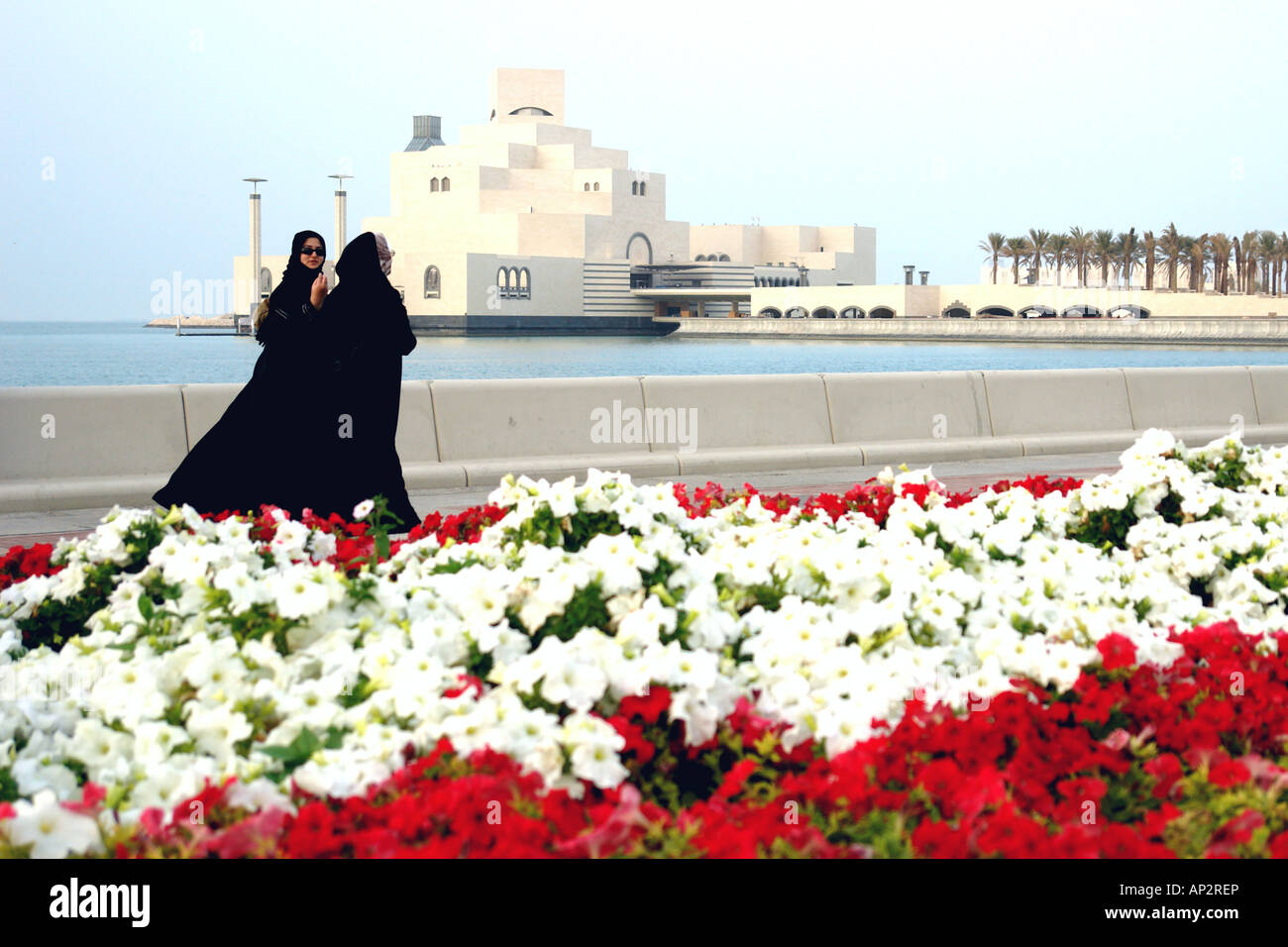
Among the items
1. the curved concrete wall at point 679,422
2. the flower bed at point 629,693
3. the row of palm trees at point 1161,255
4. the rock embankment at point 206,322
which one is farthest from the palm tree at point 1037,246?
the flower bed at point 629,693

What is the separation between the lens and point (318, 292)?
7824 millimetres

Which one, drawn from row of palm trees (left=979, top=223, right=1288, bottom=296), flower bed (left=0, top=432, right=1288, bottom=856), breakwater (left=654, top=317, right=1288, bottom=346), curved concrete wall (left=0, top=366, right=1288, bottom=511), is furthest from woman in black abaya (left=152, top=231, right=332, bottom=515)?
row of palm trees (left=979, top=223, right=1288, bottom=296)

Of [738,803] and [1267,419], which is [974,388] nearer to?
[1267,419]

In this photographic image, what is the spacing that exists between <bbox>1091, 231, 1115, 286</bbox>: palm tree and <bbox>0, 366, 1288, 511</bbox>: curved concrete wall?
353 ft

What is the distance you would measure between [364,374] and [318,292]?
505 millimetres

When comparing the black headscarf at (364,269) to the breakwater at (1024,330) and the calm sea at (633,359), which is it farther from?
the breakwater at (1024,330)

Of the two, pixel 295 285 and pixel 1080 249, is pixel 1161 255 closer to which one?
pixel 1080 249

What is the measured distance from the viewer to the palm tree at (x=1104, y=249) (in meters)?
119

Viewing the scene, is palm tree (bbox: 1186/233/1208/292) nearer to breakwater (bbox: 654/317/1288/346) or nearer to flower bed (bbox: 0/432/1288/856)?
breakwater (bbox: 654/317/1288/346)

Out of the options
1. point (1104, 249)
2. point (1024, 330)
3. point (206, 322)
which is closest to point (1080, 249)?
point (1104, 249)

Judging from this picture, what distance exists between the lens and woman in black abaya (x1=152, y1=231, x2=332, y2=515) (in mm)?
7895

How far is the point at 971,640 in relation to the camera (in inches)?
173
